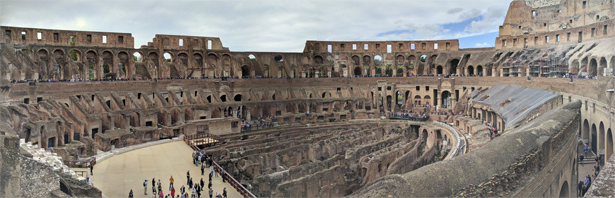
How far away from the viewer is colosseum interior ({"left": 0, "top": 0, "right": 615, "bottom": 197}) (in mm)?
13516

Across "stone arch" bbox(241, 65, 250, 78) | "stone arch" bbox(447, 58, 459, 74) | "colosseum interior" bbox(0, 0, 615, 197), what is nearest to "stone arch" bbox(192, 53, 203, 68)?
"colosseum interior" bbox(0, 0, 615, 197)

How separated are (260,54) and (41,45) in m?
20.6

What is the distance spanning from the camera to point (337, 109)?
4112cm

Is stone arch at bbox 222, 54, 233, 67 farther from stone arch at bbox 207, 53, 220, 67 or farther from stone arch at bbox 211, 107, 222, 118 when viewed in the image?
stone arch at bbox 211, 107, 222, 118

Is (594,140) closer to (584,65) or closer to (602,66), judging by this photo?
(602,66)

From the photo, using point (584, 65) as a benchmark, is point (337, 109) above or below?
below

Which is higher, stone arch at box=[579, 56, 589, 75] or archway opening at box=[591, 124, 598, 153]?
stone arch at box=[579, 56, 589, 75]

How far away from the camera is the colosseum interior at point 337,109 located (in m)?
13.5

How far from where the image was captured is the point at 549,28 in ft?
142

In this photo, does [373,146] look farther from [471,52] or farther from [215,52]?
[471,52]

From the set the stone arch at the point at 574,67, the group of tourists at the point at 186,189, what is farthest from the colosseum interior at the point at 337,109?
the group of tourists at the point at 186,189

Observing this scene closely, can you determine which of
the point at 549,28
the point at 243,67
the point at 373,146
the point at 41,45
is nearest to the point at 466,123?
the point at 373,146

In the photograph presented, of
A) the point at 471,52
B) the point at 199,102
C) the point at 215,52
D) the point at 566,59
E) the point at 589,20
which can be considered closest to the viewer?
the point at 566,59

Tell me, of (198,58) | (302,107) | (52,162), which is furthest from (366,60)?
Answer: (52,162)
